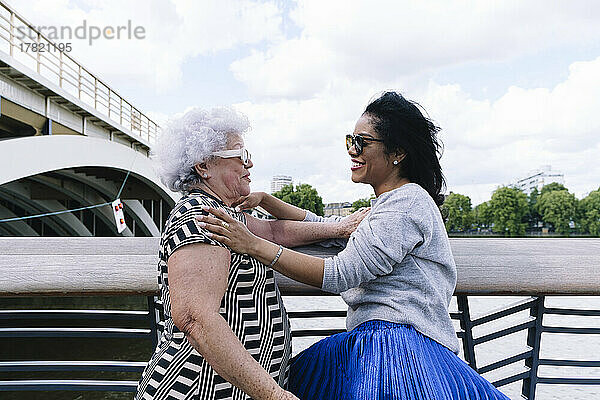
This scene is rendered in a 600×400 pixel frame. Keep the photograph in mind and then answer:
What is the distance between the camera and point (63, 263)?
1.91 m

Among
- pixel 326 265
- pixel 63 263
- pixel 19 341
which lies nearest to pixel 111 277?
pixel 63 263

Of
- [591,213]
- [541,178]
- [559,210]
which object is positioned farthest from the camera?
[541,178]

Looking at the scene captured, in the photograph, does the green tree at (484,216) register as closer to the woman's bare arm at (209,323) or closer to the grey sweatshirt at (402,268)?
the grey sweatshirt at (402,268)

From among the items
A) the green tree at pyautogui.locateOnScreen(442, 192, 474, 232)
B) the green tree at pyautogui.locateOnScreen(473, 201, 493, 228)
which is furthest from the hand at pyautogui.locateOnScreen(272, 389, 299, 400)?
the green tree at pyautogui.locateOnScreen(473, 201, 493, 228)

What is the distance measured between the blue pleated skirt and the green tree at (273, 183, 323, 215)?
50571mm

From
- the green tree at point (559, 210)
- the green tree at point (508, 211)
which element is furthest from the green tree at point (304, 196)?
the green tree at point (559, 210)

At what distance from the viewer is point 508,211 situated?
66500mm

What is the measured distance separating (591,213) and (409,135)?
74661 mm

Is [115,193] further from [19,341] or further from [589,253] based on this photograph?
[589,253]

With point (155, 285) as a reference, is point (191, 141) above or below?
above

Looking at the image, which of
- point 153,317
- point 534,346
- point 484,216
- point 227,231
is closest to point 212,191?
point 227,231

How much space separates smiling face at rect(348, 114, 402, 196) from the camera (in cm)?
196

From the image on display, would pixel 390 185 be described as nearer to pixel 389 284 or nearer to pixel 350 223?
pixel 350 223

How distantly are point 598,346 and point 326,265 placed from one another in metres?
22.0
